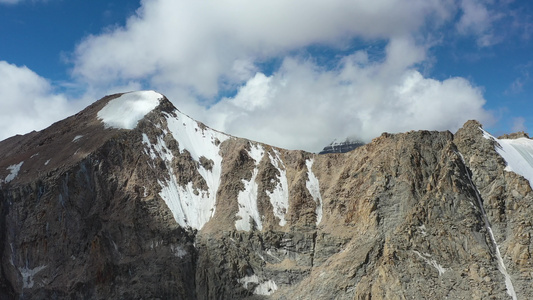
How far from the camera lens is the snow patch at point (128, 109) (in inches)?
3445

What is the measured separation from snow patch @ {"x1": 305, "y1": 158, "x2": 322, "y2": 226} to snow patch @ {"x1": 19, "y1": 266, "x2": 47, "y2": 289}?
37981 millimetres

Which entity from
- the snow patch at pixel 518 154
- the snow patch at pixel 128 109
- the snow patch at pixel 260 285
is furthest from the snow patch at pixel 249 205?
the snow patch at pixel 518 154

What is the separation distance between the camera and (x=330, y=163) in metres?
82.1

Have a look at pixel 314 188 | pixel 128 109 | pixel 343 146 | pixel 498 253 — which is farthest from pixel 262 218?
pixel 343 146

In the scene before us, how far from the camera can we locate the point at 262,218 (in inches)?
3044

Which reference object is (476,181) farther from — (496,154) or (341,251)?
(341,251)

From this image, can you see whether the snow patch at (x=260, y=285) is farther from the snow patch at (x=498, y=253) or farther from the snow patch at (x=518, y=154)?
the snow patch at (x=518, y=154)

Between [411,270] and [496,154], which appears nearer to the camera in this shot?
[411,270]

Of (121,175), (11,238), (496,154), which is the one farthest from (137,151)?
(496,154)

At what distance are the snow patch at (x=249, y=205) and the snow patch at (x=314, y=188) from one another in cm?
775

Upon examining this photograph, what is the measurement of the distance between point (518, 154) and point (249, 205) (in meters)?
37.2

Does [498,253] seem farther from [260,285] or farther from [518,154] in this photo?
[260,285]

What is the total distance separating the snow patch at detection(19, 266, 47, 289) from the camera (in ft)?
231

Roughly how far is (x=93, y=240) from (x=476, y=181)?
50.5 metres
